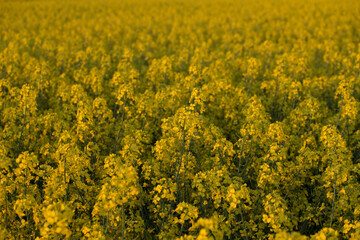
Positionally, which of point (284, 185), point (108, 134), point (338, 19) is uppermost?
point (338, 19)

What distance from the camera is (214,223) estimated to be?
4094 millimetres

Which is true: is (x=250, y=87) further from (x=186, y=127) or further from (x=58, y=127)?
(x=58, y=127)

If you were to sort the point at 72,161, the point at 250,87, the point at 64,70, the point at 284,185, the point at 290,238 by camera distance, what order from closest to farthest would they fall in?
the point at 290,238
the point at 72,161
the point at 284,185
the point at 250,87
the point at 64,70

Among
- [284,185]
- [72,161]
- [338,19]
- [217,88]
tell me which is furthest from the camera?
[338,19]

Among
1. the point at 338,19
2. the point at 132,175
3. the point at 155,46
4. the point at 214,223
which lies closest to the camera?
the point at 214,223

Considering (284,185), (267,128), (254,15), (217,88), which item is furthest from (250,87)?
(254,15)

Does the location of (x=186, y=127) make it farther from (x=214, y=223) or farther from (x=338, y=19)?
(x=338, y=19)

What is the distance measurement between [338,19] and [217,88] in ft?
78.8

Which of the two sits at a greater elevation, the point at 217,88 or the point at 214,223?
the point at 217,88

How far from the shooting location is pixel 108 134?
8641 mm

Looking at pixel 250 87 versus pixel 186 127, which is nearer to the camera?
pixel 186 127

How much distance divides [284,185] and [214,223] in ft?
11.0

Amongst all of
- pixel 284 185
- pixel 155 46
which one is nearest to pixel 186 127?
pixel 284 185

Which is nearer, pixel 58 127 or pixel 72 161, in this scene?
pixel 72 161
